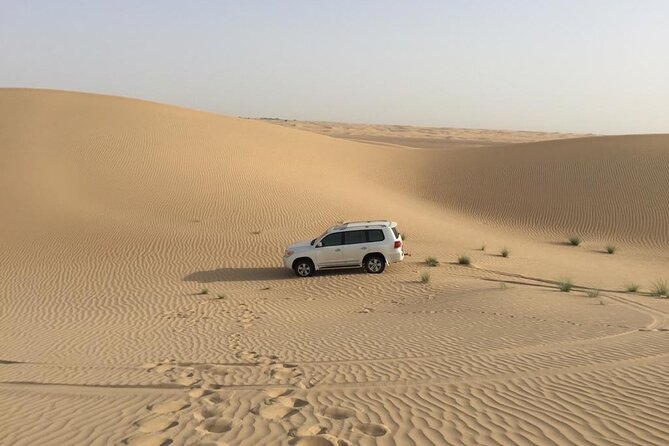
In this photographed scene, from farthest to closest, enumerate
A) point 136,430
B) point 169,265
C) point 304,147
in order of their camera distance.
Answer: point 304,147 → point 169,265 → point 136,430

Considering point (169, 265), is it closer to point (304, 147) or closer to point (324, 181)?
point (324, 181)

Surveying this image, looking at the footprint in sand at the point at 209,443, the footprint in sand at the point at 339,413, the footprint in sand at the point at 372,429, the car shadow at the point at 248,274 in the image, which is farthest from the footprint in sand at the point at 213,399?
the car shadow at the point at 248,274

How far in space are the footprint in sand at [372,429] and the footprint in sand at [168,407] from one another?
7.03 feet

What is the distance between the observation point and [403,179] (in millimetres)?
35062

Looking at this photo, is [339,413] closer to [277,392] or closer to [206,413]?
[277,392]

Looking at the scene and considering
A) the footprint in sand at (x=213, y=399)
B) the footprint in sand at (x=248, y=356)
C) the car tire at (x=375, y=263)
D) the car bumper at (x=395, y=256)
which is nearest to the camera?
the footprint in sand at (x=213, y=399)

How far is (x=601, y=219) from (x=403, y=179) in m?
11.8

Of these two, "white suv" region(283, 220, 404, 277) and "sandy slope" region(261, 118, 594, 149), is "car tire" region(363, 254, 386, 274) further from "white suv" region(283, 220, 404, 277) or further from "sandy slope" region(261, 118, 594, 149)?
"sandy slope" region(261, 118, 594, 149)

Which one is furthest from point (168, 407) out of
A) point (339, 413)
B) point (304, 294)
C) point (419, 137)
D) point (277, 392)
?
point (419, 137)

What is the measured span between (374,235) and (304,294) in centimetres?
285

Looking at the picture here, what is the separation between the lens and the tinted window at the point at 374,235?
1639cm

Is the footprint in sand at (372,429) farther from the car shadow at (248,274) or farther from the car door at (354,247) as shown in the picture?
the car shadow at (248,274)

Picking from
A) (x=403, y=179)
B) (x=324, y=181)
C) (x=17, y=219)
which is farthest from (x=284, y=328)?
(x=403, y=179)

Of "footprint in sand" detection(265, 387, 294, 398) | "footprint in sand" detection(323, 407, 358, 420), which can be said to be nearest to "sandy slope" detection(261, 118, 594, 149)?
"footprint in sand" detection(265, 387, 294, 398)
